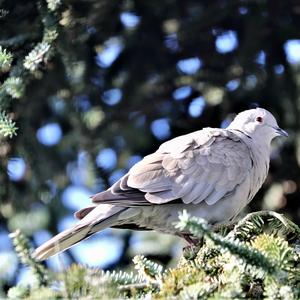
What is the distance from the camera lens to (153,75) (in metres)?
4.52

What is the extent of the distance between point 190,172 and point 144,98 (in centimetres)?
110

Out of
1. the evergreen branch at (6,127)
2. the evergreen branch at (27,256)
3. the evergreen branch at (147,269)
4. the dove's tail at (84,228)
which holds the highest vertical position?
the evergreen branch at (27,256)

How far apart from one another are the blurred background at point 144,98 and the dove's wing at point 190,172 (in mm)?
612

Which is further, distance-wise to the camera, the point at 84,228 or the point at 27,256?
the point at 84,228

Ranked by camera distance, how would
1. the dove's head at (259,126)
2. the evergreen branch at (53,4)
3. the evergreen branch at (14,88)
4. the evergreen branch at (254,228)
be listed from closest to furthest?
the evergreen branch at (254,228) < the evergreen branch at (14,88) < the evergreen branch at (53,4) < the dove's head at (259,126)

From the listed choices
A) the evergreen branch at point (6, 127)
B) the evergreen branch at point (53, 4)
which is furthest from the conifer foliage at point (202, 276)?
the evergreen branch at point (53, 4)

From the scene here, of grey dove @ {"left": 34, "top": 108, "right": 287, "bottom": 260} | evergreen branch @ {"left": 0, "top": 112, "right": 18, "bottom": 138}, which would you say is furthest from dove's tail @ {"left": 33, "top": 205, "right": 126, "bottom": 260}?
evergreen branch @ {"left": 0, "top": 112, "right": 18, "bottom": 138}

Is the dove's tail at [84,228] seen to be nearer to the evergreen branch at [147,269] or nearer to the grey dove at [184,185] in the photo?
the grey dove at [184,185]

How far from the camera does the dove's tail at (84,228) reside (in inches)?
109

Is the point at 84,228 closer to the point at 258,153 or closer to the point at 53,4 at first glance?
the point at 53,4

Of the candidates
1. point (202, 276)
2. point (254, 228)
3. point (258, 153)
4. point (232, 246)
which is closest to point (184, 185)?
point (258, 153)

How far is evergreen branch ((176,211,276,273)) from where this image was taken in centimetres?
181

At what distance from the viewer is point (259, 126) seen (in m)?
3.91

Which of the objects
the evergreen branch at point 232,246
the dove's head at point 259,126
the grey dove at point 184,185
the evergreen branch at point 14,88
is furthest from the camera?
the dove's head at point 259,126
